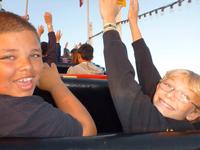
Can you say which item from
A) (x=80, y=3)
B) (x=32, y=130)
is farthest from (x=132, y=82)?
(x=80, y=3)

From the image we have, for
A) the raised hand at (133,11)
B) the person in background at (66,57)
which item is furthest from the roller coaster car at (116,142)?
the person in background at (66,57)

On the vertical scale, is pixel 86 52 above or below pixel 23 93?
above

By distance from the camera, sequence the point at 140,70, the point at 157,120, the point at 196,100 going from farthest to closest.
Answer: the point at 140,70
the point at 196,100
the point at 157,120

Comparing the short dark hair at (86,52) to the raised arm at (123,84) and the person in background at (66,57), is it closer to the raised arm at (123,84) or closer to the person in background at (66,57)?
the person in background at (66,57)

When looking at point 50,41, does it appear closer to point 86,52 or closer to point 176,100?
point 86,52

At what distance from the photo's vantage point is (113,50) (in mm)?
1548

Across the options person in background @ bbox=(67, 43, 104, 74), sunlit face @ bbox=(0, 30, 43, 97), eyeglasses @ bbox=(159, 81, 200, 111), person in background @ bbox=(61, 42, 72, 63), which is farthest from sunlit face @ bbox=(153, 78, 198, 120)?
person in background @ bbox=(61, 42, 72, 63)

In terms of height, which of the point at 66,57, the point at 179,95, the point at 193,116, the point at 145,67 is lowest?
the point at 193,116

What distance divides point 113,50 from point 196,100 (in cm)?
43

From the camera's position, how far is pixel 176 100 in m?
1.62

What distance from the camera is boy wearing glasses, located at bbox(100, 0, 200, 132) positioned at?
4.84 feet

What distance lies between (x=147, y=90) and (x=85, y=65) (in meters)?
2.54

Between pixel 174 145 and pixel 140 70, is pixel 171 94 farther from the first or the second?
pixel 174 145

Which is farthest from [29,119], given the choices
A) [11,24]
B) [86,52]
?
[86,52]
